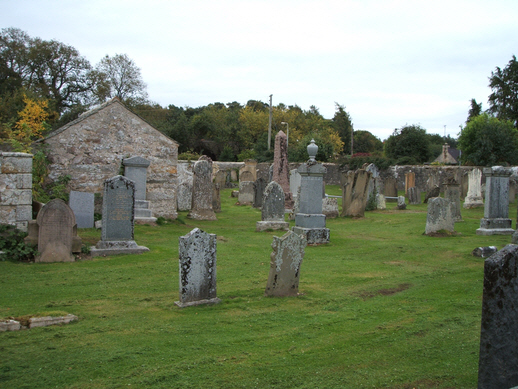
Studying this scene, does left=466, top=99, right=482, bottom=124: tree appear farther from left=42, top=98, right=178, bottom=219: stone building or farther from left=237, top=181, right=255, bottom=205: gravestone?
left=42, top=98, right=178, bottom=219: stone building

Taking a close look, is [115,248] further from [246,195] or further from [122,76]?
[122,76]

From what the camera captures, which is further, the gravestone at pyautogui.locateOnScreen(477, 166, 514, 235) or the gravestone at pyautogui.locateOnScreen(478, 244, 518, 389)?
the gravestone at pyautogui.locateOnScreen(477, 166, 514, 235)

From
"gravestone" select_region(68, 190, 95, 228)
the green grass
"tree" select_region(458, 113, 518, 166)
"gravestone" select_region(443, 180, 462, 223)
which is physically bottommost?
the green grass

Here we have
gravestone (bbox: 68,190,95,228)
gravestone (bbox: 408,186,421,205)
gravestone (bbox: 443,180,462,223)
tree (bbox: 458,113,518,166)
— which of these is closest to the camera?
gravestone (bbox: 68,190,95,228)

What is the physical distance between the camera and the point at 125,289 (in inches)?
284

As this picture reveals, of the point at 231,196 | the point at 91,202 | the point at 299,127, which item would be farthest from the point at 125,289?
the point at 299,127

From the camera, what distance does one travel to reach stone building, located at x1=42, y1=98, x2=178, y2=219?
13820mm

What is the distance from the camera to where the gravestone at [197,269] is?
242 inches

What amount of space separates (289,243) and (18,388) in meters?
3.90

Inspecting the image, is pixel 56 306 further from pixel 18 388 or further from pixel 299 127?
pixel 299 127

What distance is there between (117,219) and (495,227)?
9.97 meters

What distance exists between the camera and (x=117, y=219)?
32.7ft

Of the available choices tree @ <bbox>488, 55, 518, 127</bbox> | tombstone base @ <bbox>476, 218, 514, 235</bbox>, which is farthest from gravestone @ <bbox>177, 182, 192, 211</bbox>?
tree @ <bbox>488, 55, 518, 127</bbox>

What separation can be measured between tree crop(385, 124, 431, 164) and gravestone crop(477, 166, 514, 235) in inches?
1119
